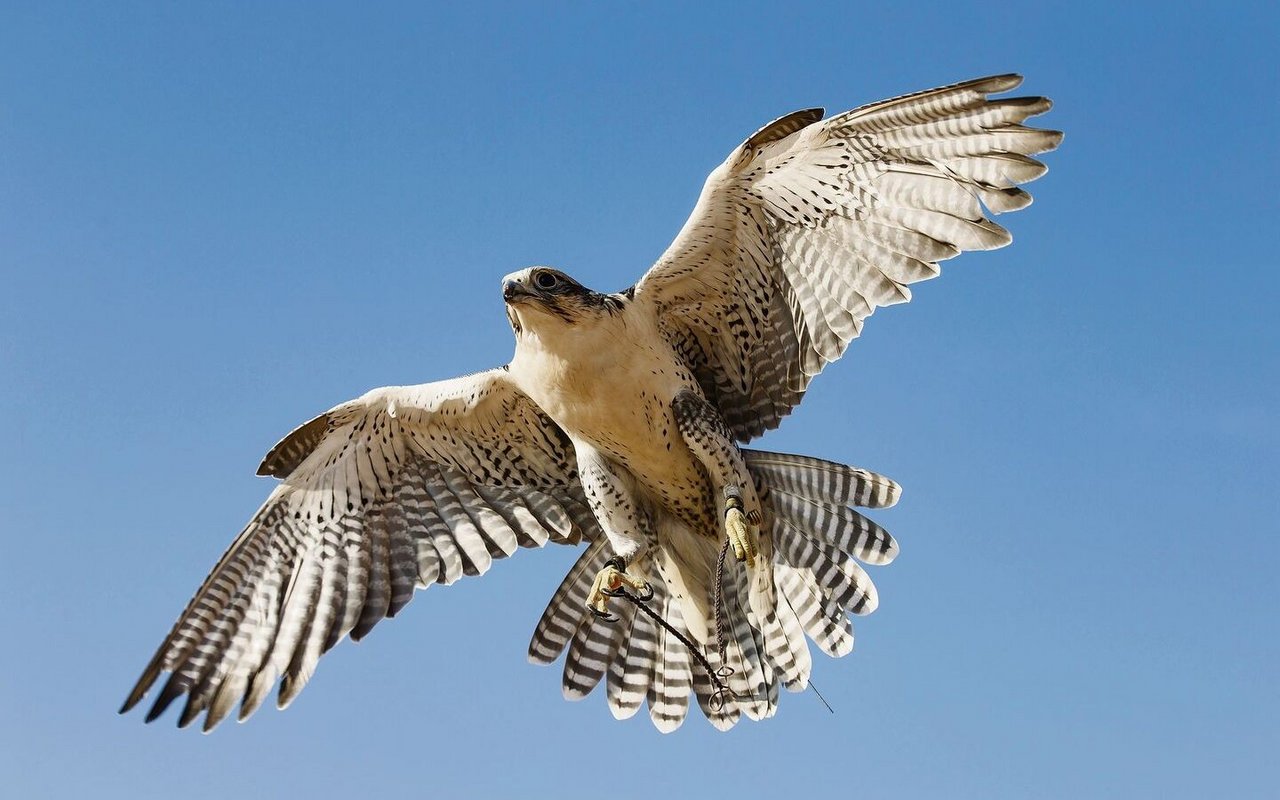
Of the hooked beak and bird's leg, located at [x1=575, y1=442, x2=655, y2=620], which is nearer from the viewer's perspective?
the hooked beak

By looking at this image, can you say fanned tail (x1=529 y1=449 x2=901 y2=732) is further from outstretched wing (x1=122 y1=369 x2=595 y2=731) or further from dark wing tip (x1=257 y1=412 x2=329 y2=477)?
dark wing tip (x1=257 y1=412 x2=329 y2=477)

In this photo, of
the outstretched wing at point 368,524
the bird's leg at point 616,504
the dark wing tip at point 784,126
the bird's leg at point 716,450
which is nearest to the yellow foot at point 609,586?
the bird's leg at point 616,504

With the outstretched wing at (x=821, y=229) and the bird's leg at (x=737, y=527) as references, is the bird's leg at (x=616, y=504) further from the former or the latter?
the outstretched wing at (x=821, y=229)

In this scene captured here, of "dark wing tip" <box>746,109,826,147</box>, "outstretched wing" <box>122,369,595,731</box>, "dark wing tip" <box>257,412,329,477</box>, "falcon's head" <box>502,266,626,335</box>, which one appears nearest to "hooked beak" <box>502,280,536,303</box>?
"falcon's head" <box>502,266,626,335</box>

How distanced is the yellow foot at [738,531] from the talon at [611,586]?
623 mm

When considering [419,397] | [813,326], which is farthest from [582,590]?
[813,326]

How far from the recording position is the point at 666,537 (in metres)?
9.44

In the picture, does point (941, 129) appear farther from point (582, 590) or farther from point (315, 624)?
point (315, 624)

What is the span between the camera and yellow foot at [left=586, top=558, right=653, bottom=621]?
28.9 ft

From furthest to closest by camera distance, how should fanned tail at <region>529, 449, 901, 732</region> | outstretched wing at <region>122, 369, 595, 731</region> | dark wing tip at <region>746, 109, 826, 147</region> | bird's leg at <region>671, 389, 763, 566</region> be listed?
outstretched wing at <region>122, 369, 595, 731</region> → fanned tail at <region>529, 449, 901, 732</region> → bird's leg at <region>671, 389, 763, 566</region> → dark wing tip at <region>746, 109, 826, 147</region>

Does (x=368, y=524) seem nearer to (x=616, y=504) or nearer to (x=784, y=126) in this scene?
(x=616, y=504)

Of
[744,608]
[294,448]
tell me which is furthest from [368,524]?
[744,608]

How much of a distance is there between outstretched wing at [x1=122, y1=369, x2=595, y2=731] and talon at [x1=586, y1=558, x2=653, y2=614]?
103cm

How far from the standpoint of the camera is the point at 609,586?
8836mm
